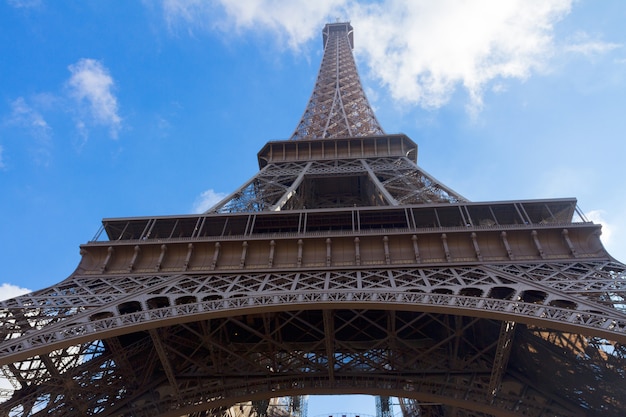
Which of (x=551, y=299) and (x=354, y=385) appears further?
(x=354, y=385)

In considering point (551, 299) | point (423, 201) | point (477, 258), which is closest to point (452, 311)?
point (551, 299)

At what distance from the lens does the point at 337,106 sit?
4119cm

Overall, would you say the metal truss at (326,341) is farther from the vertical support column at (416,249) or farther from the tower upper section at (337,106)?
the tower upper section at (337,106)

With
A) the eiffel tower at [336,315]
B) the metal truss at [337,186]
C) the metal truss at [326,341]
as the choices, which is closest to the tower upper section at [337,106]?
the metal truss at [337,186]

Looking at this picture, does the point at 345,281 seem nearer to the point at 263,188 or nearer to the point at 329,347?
the point at 329,347

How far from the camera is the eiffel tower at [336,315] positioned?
13.2 m

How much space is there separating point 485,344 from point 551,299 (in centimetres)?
534

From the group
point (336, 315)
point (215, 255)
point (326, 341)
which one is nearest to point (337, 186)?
point (336, 315)

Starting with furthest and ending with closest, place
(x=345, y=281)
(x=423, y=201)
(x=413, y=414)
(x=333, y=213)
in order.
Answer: (x=413, y=414) → (x=423, y=201) → (x=333, y=213) → (x=345, y=281)

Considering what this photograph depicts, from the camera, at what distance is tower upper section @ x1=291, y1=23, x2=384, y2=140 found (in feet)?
121

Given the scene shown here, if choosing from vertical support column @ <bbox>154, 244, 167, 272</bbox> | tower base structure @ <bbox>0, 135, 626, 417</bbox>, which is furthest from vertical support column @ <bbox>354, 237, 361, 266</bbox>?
vertical support column @ <bbox>154, 244, 167, 272</bbox>

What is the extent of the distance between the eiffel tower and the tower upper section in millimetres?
16928

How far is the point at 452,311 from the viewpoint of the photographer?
12766mm

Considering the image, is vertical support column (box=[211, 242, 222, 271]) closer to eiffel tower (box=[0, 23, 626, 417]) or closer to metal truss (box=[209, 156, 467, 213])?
eiffel tower (box=[0, 23, 626, 417])
